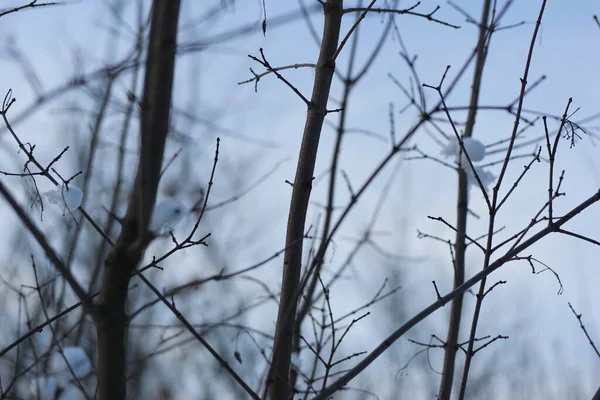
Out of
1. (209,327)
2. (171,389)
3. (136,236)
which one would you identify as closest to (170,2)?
(136,236)

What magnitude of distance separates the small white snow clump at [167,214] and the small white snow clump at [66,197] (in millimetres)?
449

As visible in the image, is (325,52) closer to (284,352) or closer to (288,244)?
(288,244)

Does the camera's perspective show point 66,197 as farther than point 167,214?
Yes

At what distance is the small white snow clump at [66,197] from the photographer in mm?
1617

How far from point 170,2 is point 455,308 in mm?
1420

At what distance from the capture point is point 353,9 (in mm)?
1787

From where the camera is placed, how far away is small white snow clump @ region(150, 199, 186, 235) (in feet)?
3.77

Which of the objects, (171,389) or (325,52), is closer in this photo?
(325,52)

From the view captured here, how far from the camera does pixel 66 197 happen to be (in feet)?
5.35

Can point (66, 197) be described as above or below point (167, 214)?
above

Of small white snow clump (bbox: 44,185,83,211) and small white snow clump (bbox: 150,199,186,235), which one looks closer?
small white snow clump (bbox: 150,199,186,235)

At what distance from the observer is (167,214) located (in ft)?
3.93

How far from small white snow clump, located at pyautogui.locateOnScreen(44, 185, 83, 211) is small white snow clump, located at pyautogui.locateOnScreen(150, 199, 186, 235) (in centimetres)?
45

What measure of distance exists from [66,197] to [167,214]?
1.79 ft
